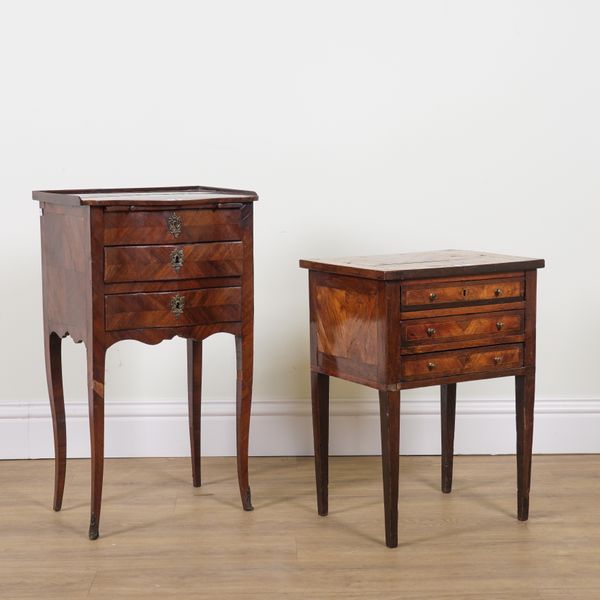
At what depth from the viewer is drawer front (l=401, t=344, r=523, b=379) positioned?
116 inches

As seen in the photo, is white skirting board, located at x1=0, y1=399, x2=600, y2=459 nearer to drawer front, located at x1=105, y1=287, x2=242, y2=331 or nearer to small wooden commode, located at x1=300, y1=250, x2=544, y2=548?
small wooden commode, located at x1=300, y1=250, x2=544, y2=548

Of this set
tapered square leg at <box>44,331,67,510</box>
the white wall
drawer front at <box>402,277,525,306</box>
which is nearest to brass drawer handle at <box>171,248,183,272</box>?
tapered square leg at <box>44,331,67,510</box>

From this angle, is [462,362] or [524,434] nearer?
[462,362]

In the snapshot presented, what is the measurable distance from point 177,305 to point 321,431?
1.87 feet

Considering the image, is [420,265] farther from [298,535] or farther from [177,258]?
[298,535]

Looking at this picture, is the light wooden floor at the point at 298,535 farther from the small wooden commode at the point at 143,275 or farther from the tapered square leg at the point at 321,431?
the small wooden commode at the point at 143,275

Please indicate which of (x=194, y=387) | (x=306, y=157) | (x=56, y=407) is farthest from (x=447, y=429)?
(x=56, y=407)

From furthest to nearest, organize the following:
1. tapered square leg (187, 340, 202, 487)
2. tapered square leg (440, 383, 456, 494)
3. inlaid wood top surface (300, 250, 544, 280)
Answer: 1. tapered square leg (187, 340, 202, 487)
2. tapered square leg (440, 383, 456, 494)
3. inlaid wood top surface (300, 250, 544, 280)

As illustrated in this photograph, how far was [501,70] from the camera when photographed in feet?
12.8

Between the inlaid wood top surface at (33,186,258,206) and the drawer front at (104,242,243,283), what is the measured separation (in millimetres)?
123

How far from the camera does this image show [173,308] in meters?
3.10

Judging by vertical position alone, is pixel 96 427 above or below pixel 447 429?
above

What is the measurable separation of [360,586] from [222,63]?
Result: 1951 millimetres

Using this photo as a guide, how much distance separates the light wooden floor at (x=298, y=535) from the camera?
2699 mm
